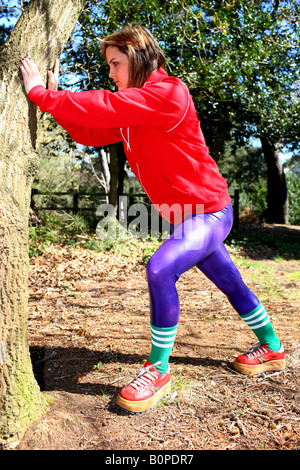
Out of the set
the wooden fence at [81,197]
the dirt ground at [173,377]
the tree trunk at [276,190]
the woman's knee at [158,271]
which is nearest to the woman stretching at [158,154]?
the woman's knee at [158,271]

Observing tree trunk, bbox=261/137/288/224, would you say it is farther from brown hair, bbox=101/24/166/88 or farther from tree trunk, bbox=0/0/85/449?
tree trunk, bbox=0/0/85/449

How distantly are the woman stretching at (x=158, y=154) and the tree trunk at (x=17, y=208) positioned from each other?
0.31 ft

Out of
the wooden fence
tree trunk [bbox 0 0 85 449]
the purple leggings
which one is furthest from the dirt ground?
the wooden fence

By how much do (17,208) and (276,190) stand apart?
590 inches

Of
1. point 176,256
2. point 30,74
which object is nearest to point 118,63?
point 30,74

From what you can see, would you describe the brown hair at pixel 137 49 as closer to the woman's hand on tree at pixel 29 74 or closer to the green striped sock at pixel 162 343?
the woman's hand on tree at pixel 29 74

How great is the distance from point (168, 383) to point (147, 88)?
1629 mm

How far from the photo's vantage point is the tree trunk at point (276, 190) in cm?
1578

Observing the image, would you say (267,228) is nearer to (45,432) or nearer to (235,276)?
(235,276)

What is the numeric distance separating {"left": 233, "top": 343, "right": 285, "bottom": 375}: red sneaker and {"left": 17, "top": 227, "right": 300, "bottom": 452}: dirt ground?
0.05 m

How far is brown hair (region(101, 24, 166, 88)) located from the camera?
2.20 m

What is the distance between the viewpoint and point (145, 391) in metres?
2.21

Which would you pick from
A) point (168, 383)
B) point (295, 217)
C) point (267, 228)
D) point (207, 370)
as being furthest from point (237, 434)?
point (295, 217)
